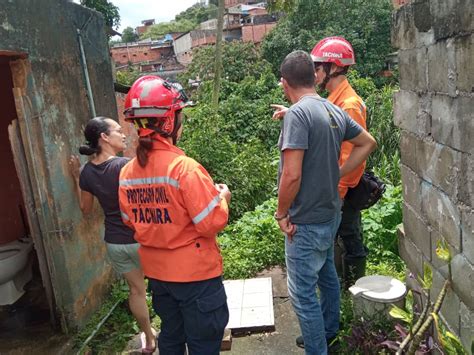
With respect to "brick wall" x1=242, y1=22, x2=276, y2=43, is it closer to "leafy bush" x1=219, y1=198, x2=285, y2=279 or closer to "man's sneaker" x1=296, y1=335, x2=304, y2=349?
"leafy bush" x1=219, y1=198, x2=285, y2=279

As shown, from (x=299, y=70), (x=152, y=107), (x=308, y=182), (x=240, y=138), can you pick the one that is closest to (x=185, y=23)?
(x=240, y=138)

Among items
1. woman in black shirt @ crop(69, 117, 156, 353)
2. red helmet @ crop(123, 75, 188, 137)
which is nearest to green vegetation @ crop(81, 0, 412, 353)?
woman in black shirt @ crop(69, 117, 156, 353)

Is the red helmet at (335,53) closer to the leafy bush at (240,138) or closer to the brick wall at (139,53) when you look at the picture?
the leafy bush at (240,138)

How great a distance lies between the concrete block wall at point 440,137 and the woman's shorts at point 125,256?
79.4 inches

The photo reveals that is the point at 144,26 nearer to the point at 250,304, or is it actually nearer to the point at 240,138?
the point at 240,138

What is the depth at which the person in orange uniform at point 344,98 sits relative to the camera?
11.3 feet

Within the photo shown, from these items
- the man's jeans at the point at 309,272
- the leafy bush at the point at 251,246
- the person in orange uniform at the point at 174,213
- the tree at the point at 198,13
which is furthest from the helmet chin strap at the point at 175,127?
the tree at the point at 198,13

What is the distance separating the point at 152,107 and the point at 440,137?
1566 mm

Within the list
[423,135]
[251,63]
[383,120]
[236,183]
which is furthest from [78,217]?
[251,63]

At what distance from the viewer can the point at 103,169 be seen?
3209mm

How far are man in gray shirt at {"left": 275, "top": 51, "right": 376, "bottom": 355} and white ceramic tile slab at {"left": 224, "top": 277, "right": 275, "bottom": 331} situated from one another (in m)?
0.93

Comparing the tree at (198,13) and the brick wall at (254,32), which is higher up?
the tree at (198,13)

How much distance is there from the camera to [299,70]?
2.83 m

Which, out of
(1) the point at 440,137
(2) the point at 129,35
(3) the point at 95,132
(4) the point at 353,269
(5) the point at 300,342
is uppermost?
(2) the point at 129,35
